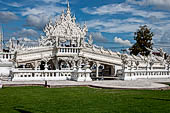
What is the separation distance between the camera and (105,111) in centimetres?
923

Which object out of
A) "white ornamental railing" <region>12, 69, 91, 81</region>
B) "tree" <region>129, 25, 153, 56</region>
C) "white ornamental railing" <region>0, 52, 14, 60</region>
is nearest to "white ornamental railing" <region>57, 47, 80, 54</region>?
"white ornamental railing" <region>0, 52, 14, 60</region>

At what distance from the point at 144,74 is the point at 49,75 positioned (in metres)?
9.07

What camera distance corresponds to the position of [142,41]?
50094mm

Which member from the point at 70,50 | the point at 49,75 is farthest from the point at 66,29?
the point at 49,75

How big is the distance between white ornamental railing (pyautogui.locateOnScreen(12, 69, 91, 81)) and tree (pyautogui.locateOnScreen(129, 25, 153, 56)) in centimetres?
2714

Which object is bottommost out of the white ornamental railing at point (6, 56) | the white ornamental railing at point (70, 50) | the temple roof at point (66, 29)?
the white ornamental railing at point (6, 56)

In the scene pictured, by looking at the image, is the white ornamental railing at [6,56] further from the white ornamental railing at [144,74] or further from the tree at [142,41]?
the tree at [142,41]

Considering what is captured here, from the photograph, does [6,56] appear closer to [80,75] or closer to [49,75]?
[49,75]

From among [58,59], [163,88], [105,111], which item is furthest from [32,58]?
[105,111]

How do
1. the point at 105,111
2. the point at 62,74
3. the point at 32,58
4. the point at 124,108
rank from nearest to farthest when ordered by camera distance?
the point at 105,111 → the point at 124,108 → the point at 62,74 → the point at 32,58

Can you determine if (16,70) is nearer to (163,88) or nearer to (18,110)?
(163,88)

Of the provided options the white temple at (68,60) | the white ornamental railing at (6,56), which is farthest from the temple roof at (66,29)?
the white ornamental railing at (6,56)

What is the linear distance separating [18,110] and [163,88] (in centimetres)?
1091

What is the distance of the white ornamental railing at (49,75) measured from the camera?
23.1 m
